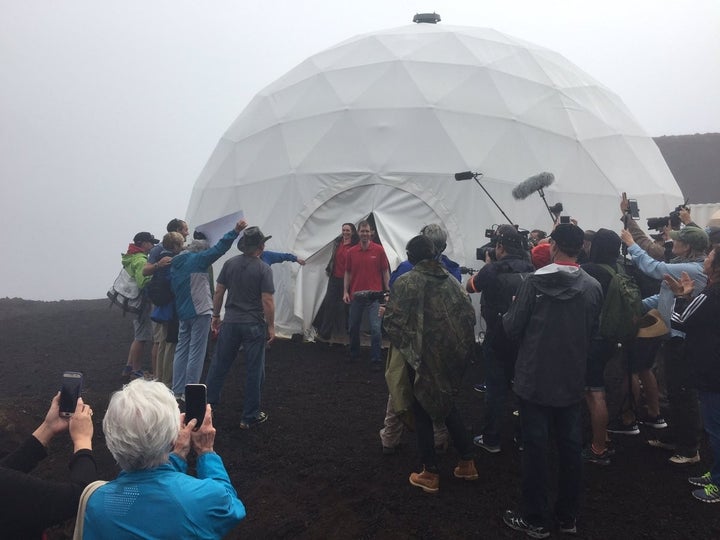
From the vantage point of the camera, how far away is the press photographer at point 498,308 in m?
3.95

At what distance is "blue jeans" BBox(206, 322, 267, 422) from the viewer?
16.1 ft

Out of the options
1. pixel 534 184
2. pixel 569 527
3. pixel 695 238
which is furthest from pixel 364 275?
pixel 569 527

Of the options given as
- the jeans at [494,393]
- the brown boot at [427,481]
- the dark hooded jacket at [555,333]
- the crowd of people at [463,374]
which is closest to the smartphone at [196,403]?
the crowd of people at [463,374]

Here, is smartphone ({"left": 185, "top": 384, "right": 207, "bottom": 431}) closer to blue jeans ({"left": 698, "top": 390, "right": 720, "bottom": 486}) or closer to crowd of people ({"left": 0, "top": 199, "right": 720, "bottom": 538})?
crowd of people ({"left": 0, "top": 199, "right": 720, "bottom": 538})

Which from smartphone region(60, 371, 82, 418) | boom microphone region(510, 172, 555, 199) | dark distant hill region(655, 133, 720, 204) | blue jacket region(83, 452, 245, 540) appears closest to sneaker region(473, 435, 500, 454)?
blue jacket region(83, 452, 245, 540)

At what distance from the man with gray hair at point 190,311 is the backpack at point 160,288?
29 cm

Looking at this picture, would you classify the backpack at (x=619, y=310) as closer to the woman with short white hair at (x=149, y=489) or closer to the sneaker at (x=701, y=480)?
the sneaker at (x=701, y=480)

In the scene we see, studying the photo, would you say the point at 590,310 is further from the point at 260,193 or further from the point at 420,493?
the point at 260,193

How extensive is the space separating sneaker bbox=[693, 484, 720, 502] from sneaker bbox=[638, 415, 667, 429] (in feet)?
4.27

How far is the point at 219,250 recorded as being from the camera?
198 inches

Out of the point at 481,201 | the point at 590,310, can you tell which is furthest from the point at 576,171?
the point at 590,310

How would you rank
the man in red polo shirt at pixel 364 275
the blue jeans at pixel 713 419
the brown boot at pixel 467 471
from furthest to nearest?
the man in red polo shirt at pixel 364 275
the brown boot at pixel 467 471
the blue jeans at pixel 713 419

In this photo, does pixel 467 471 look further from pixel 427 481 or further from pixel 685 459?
pixel 685 459

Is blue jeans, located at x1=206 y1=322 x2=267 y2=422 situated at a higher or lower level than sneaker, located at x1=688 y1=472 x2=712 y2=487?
higher
